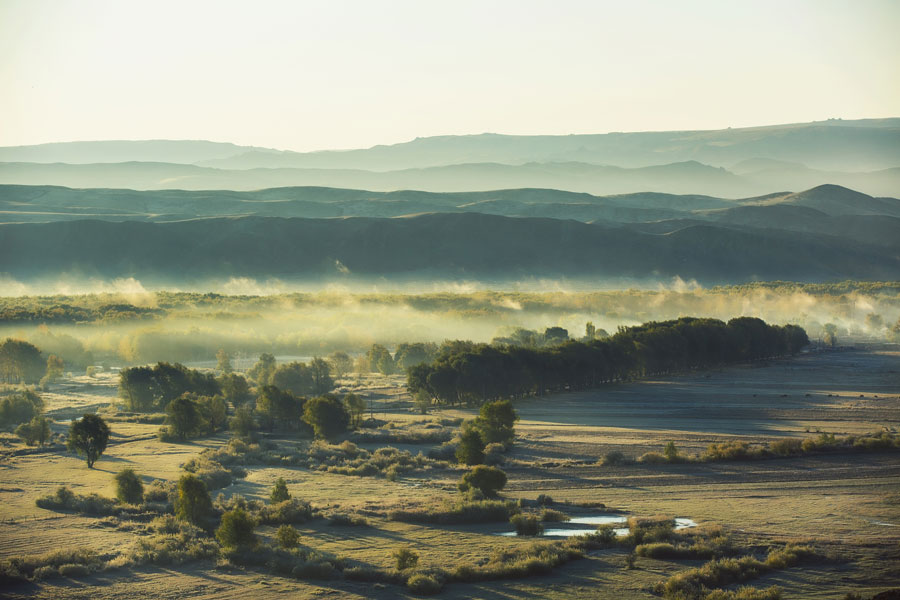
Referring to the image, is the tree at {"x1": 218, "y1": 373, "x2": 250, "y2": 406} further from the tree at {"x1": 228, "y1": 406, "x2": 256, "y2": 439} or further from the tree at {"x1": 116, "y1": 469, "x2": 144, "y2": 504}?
the tree at {"x1": 116, "y1": 469, "x2": 144, "y2": 504}

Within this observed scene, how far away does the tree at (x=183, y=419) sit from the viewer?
259 ft

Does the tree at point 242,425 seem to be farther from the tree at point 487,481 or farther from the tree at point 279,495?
the tree at point 487,481

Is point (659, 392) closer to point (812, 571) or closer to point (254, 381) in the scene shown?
point (254, 381)

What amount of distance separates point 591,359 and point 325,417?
1575 inches

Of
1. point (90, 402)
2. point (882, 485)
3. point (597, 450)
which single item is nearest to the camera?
point (882, 485)

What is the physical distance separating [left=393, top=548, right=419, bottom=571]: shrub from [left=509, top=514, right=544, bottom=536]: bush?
704 cm

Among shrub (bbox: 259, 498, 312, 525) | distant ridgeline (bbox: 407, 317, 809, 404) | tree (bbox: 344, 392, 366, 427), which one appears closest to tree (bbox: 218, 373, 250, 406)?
distant ridgeline (bbox: 407, 317, 809, 404)

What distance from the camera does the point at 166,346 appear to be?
14838cm

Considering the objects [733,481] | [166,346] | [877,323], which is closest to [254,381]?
[166,346]

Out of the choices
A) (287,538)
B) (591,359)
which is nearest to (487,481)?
(287,538)

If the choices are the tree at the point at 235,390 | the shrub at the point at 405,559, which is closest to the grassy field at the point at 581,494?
the shrub at the point at 405,559

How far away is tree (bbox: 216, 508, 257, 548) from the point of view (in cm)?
4469

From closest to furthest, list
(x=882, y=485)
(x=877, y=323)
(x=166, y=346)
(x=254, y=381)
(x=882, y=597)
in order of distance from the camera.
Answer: (x=882, y=597) → (x=882, y=485) → (x=254, y=381) → (x=166, y=346) → (x=877, y=323)

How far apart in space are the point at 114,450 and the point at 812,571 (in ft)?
168
